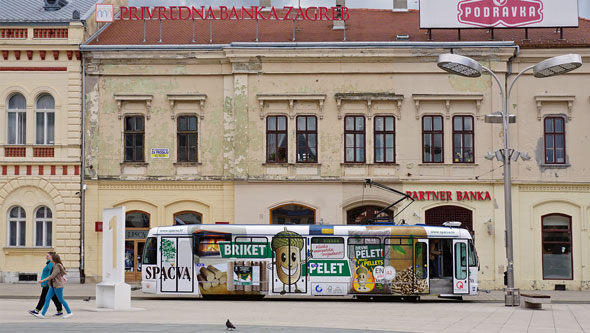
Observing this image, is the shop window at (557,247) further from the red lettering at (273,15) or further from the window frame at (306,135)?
the red lettering at (273,15)

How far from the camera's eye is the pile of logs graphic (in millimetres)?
31484

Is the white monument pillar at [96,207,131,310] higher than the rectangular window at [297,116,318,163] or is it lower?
lower

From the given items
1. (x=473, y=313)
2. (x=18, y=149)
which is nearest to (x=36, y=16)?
(x=18, y=149)

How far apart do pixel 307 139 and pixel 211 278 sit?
10026mm

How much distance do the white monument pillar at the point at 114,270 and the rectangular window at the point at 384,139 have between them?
16.2 metres

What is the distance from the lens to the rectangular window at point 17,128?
129 feet

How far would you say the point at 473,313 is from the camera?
1010 inches

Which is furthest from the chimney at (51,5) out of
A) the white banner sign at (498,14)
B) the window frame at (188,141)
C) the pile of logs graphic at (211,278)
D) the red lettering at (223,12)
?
the pile of logs graphic at (211,278)

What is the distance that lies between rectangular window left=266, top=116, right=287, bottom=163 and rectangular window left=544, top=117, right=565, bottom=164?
1108 cm

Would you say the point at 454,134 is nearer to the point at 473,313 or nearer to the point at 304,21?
the point at 304,21

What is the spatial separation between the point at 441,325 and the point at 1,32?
25760mm

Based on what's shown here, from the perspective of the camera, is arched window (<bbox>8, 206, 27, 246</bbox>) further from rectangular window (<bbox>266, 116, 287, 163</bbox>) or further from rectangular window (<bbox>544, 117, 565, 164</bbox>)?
rectangular window (<bbox>544, 117, 565, 164</bbox>)

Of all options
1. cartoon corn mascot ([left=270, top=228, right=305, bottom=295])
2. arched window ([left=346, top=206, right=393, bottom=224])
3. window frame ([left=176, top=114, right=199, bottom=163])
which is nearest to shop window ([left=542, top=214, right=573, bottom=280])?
arched window ([left=346, top=206, right=393, bottom=224])

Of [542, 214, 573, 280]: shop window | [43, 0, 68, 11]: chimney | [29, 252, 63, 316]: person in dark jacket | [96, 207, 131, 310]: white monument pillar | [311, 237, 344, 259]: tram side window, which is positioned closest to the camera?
[29, 252, 63, 316]: person in dark jacket
